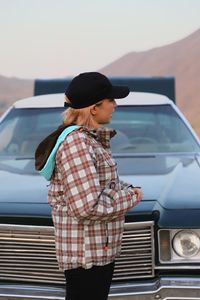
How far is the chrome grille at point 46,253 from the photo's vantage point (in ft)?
11.2

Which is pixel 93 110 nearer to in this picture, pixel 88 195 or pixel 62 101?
pixel 88 195

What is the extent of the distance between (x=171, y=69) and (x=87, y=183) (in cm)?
6833

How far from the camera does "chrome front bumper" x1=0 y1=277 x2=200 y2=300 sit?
338cm

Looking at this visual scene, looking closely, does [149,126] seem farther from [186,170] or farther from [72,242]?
[72,242]

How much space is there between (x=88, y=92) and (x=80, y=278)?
740 mm

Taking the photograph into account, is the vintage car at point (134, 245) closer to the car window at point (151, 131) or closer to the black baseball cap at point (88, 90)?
the black baseball cap at point (88, 90)

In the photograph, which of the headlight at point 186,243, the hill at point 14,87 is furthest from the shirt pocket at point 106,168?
the hill at point 14,87

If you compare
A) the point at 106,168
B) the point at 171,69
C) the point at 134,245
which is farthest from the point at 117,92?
the point at 171,69

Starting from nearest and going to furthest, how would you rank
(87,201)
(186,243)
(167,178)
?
(87,201) → (186,243) → (167,178)

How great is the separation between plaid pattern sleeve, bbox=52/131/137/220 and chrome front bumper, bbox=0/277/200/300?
79 centimetres

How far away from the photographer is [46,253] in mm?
3459

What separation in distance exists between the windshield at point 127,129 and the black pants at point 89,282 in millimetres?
2290

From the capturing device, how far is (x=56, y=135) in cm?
276

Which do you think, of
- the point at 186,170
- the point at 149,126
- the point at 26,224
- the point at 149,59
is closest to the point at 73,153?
A: the point at 26,224
